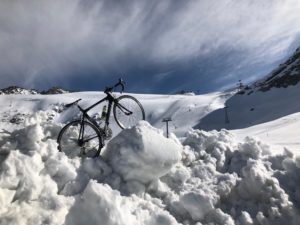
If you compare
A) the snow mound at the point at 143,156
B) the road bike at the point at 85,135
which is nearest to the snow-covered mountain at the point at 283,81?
the road bike at the point at 85,135

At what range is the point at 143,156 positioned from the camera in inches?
238

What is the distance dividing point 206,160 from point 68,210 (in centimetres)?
300

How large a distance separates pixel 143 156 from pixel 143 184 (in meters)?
0.52

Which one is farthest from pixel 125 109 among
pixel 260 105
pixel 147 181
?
pixel 260 105

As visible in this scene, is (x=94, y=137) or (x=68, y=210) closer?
(x=68, y=210)

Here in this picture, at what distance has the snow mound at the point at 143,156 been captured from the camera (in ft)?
19.8

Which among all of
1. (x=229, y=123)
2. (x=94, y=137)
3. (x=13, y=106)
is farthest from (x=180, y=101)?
(x=94, y=137)

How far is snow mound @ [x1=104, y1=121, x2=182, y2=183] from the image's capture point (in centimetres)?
604

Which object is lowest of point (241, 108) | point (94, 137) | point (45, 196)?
point (45, 196)

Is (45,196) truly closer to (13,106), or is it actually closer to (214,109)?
(214,109)

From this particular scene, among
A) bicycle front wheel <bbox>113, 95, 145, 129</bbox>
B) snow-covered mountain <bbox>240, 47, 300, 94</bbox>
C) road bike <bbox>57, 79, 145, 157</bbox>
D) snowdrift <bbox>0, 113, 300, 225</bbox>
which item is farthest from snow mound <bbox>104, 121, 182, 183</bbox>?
snow-covered mountain <bbox>240, 47, 300, 94</bbox>

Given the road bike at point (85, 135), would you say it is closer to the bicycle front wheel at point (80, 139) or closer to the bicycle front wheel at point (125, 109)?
the bicycle front wheel at point (80, 139)

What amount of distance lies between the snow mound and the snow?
2 centimetres

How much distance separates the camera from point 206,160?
6.89 m
